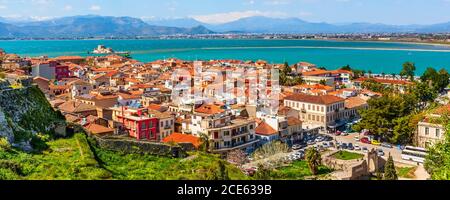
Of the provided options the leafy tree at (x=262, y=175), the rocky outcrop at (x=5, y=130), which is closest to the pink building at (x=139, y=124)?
the leafy tree at (x=262, y=175)

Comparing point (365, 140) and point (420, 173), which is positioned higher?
point (420, 173)

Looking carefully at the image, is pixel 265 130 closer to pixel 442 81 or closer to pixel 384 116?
pixel 384 116

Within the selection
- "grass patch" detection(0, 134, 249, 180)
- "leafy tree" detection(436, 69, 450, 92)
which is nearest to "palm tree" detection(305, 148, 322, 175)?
"grass patch" detection(0, 134, 249, 180)

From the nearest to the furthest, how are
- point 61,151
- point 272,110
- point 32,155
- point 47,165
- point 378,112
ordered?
point 47,165 → point 32,155 → point 61,151 → point 378,112 → point 272,110

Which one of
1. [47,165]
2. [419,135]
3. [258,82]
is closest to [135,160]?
[47,165]

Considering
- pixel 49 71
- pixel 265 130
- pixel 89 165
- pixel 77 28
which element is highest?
pixel 77 28

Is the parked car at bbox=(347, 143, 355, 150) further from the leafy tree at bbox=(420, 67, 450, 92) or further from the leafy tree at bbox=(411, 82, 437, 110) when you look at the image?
the leafy tree at bbox=(420, 67, 450, 92)

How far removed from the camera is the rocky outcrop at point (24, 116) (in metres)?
8.01

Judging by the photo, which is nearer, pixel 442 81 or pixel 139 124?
pixel 139 124

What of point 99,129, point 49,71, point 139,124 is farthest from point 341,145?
point 49,71

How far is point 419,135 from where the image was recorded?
15.9m

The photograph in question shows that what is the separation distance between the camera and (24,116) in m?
8.98

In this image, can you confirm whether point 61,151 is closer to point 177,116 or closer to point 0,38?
point 177,116
